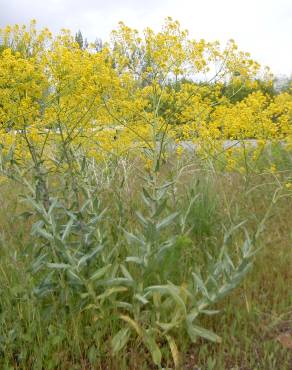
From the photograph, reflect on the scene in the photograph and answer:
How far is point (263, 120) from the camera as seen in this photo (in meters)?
3.27

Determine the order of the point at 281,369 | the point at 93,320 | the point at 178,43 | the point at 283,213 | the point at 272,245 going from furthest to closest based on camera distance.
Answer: the point at 283,213
the point at 272,245
the point at 178,43
the point at 93,320
the point at 281,369

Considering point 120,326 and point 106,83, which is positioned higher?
point 106,83

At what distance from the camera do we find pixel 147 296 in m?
2.31

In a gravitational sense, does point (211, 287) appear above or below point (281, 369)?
above

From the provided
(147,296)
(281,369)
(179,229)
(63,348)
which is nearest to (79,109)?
(179,229)

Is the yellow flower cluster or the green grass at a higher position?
the yellow flower cluster

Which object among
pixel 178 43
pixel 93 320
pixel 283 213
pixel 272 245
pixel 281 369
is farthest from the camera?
pixel 283 213

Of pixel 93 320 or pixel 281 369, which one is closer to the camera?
pixel 281 369

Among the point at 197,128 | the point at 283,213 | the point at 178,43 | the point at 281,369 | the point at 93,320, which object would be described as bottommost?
the point at 281,369

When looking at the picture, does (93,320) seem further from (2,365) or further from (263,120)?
(263,120)

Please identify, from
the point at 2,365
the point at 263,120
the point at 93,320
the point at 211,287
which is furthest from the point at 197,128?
the point at 2,365

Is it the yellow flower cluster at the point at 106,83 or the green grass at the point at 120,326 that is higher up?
the yellow flower cluster at the point at 106,83

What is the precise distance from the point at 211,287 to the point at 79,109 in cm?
145

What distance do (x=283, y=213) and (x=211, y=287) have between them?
200 cm
